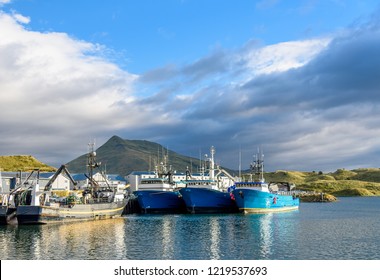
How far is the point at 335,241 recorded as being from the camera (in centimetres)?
4784

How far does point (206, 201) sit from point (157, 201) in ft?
41.2

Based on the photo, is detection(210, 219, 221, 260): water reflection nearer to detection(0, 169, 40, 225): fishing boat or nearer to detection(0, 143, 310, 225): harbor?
detection(0, 143, 310, 225): harbor

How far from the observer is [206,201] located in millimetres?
94750

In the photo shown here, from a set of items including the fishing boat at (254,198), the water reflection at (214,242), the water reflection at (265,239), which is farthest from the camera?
the fishing boat at (254,198)

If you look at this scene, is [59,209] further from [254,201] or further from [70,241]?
[254,201]

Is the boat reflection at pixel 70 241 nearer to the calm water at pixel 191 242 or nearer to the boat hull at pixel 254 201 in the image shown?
the calm water at pixel 191 242

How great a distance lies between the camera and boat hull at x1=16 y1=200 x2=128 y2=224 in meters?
63.3

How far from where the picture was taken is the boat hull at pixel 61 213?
63.3 m

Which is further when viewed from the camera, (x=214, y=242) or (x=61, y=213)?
(x=61, y=213)

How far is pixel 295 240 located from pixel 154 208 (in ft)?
184

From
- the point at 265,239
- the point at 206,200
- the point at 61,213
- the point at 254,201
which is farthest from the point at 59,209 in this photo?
the point at 254,201

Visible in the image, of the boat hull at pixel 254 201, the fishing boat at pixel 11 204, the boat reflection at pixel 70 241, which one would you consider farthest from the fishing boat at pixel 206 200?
the fishing boat at pixel 11 204

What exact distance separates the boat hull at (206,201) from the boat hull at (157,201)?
6.44 meters
